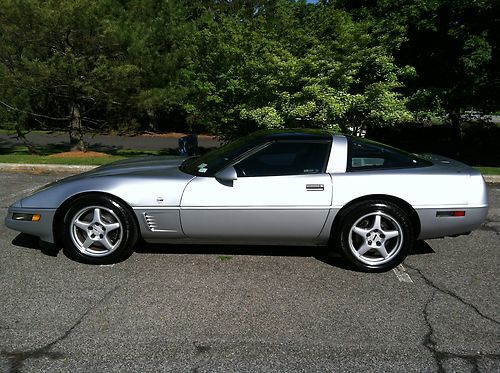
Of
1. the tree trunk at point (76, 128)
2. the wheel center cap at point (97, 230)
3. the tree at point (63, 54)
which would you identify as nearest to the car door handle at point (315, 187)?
the wheel center cap at point (97, 230)

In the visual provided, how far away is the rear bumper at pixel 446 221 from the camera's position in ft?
12.3

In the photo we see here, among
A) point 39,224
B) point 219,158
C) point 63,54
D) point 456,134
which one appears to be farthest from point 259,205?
point 456,134

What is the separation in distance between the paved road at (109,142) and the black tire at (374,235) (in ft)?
58.3

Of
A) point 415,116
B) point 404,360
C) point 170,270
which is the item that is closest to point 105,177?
point 170,270

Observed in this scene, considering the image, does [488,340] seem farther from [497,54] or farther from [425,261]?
[497,54]

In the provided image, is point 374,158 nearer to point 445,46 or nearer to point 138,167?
point 138,167

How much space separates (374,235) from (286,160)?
1.03m

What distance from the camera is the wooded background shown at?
9.29 metres

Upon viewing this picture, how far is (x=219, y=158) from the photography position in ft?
13.3

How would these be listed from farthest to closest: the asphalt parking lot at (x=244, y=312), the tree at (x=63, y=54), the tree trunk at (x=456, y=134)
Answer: the tree trunk at (x=456, y=134)
the tree at (x=63, y=54)
the asphalt parking lot at (x=244, y=312)

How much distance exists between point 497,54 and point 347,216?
884 centimetres

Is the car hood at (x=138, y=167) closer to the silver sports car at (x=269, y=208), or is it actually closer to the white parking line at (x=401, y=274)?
the silver sports car at (x=269, y=208)

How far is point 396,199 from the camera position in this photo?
3.76 meters

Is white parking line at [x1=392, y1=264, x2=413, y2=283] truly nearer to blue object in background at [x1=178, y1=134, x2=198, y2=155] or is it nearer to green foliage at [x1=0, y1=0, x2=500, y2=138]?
green foliage at [x1=0, y1=0, x2=500, y2=138]
